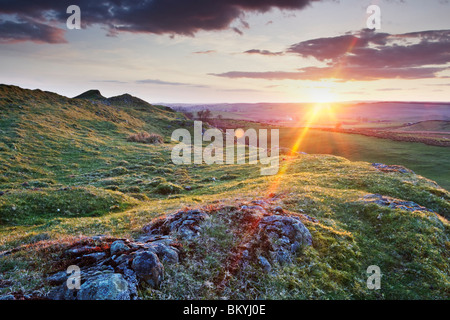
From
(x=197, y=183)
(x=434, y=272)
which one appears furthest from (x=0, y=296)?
(x=197, y=183)

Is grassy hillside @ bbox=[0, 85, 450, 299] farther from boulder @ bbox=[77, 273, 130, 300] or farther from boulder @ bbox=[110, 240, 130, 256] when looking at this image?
boulder @ bbox=[110, 240, 130, 256]

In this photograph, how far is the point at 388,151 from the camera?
66.2 metres

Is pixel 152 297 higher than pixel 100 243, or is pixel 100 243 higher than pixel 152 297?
pixel 100 243

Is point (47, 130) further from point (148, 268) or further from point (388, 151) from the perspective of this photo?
point (388, 151)

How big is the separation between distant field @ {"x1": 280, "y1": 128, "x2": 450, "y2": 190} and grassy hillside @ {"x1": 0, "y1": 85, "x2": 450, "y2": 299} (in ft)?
95.7

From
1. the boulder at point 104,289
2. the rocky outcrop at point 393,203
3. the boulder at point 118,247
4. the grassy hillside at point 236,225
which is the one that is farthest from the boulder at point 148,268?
the rocky outcrop at point 393,203

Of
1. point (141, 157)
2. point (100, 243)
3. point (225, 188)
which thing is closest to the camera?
point (100, 243)

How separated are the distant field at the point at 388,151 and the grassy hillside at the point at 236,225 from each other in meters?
29.2

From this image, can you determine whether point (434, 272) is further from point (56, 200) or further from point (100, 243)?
point (56, 200)

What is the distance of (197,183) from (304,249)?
23.4 meters

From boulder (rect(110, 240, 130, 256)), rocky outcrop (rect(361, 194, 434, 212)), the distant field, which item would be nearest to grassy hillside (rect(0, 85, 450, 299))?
rocky outcrop (rect(361, 194, 434, 212))

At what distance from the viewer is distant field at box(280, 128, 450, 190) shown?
49.8 meters

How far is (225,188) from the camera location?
29359 millimetres
